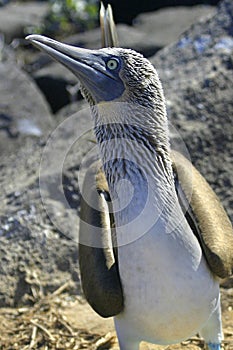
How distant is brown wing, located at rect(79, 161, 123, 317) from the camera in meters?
4.98

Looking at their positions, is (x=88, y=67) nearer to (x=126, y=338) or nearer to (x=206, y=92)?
(x=126, y=338)

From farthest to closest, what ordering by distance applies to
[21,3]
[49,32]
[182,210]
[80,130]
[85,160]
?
[21,3] → [49,32] → [80,130] → [85,160] → [182,210]

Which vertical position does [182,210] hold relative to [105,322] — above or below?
above

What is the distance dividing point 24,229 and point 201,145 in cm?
177

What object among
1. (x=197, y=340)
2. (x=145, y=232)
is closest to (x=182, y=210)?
(x=145, y=232)

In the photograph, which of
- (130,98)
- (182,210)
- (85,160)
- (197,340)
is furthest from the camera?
(85,160)

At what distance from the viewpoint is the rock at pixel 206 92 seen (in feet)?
24.4

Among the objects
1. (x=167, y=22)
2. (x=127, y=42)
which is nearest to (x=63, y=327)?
(x=127, y=42)

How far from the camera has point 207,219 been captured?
5375 mm

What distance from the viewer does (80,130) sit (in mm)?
7902

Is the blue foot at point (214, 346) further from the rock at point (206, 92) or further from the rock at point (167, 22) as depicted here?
the rock at point (167, 22)

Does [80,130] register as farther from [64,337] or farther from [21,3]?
[21,3]

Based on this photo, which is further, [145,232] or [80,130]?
[80,130]

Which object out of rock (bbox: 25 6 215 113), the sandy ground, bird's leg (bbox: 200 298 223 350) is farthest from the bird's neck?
rock (bbox: 25 6 215 113)
